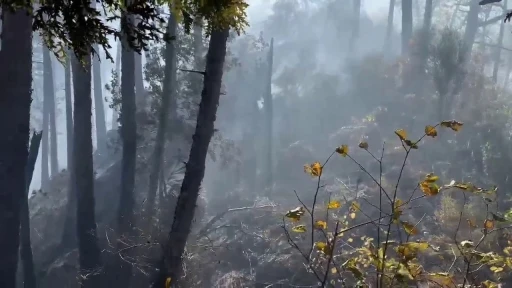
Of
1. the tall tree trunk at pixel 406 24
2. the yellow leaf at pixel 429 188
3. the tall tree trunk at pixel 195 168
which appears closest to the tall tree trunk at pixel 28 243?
the tall tree trunk at pixel 195 168

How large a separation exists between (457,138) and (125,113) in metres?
16.1

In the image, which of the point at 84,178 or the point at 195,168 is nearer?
the point at 195,168

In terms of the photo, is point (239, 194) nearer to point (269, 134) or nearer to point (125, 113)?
point (269, 134)

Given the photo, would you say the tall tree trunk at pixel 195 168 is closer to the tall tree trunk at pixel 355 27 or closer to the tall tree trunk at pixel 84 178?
the tall tree trunk at pixel 84 178

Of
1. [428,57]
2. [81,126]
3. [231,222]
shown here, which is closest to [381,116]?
[428,57]

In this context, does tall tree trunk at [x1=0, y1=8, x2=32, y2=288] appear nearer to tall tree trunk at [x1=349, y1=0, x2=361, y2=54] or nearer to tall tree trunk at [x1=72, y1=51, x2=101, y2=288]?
tall tree trunk at [x1=72, y1=51, x2=101, y2=288]

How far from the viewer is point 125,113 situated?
612 inches

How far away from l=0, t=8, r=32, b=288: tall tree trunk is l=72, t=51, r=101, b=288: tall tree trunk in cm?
357

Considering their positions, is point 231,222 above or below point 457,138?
below

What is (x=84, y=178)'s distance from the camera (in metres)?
13.5

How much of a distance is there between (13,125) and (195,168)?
4128mm

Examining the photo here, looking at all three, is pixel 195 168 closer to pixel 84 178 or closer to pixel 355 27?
pixel 84 178

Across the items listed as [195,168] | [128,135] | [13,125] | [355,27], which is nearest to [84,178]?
[128,135]

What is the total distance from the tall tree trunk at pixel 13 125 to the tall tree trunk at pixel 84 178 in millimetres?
3566
